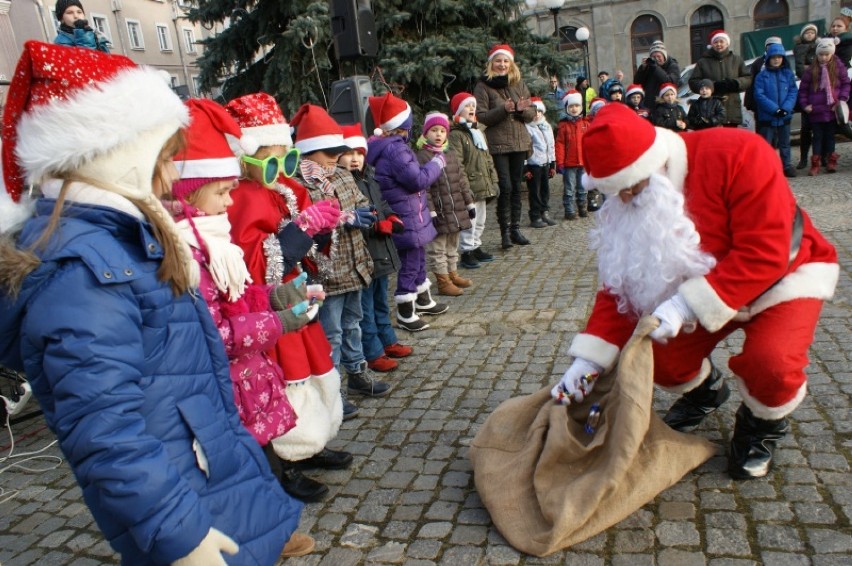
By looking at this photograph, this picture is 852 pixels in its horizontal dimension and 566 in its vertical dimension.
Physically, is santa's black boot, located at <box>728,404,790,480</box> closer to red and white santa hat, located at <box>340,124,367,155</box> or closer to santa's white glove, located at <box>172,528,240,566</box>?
santa's white glove, located at <box>172,528,240,566</box>

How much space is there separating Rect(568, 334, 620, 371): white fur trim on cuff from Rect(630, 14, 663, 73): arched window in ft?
99.3

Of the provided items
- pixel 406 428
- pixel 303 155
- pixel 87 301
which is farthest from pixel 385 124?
pixel 87 301

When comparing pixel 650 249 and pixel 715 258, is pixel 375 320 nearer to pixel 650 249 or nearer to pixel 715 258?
pixel 650 249

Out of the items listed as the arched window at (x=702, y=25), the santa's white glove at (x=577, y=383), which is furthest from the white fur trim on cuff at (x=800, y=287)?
the arched window at (x=702, y=25)

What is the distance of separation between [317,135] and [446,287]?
9.05 feet

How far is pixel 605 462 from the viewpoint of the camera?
271 centimetres

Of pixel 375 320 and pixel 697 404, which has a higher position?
pixel 375 320

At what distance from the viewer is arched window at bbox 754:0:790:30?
1120 inches

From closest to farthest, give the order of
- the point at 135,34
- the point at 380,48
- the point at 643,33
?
the point at 380,48
the point at 643,33
the point at 135,34

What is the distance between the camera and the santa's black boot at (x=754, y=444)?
2.89 meters

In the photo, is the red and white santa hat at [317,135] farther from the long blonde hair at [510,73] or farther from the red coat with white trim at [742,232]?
the long blonde hair at [510,73]

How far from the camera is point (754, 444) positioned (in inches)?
114

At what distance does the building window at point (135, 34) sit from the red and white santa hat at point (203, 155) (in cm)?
3569

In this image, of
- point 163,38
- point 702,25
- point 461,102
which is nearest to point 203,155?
point 461,102
